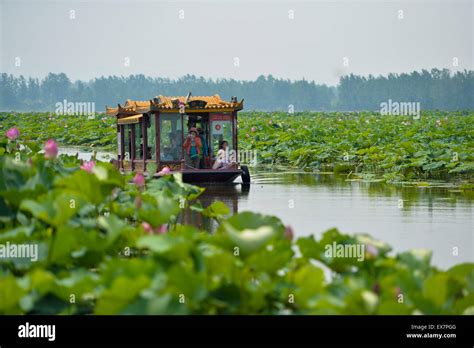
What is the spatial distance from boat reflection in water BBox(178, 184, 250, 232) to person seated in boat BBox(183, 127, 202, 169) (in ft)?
1.51

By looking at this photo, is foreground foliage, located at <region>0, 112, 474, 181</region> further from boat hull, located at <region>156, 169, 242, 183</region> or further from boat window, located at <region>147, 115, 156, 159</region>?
boat window, located at <region>147, 115, 156, 159</region>

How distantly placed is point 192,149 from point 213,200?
3.27m

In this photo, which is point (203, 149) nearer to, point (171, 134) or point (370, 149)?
point (171, 134)

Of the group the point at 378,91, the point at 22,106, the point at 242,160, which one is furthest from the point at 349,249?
the point at 22,106

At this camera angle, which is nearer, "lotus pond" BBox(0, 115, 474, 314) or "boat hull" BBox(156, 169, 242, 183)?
"lotus pond" BBox(0, 115, 474, 314)

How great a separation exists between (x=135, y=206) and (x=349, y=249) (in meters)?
1.86

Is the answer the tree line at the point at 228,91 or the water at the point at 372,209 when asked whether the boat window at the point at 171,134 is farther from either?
the tree line at the point at 228,91

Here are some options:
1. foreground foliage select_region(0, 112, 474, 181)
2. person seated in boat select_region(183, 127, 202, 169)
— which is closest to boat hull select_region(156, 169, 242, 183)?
person seated in boat select_region(183, 127, 202, 169)

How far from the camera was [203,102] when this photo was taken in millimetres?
18203

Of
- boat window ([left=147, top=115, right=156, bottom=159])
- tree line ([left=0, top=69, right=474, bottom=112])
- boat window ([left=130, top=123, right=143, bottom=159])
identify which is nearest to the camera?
boat window ([left=147, top=115, right=156, bottom=159])

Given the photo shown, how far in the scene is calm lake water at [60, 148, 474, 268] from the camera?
10.6 meters
